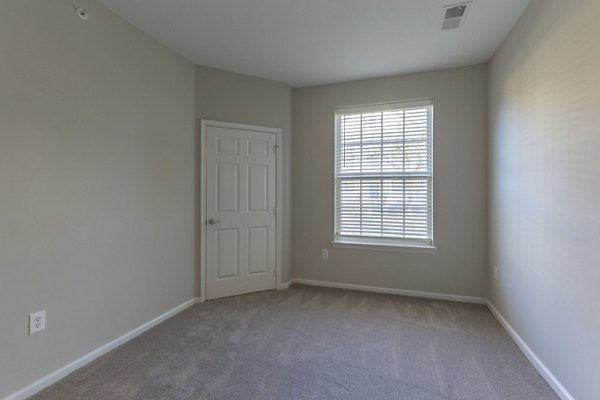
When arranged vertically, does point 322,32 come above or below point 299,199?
above

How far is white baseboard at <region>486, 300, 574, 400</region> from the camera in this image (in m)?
1.71

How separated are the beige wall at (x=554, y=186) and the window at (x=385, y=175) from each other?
0.82 metres

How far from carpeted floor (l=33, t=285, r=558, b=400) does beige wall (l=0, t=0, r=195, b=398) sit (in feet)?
1.09

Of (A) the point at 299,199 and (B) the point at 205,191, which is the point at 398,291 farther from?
(B) the point at 205,191

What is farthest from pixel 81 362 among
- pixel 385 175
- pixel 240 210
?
pixel 385 175

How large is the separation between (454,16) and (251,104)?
223 centimetres

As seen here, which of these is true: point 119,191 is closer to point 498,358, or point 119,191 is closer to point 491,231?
point 498,358

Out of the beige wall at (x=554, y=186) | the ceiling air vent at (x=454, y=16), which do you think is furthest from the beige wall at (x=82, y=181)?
the beige wall at (x=554, y=186)

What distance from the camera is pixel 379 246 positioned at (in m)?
3.54

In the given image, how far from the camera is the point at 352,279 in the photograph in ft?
12.1

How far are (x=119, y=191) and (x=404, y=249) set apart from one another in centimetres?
304

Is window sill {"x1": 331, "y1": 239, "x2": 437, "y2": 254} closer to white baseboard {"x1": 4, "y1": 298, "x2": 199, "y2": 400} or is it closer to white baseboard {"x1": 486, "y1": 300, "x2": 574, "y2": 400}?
white baseboard {"x1": 486, "y1": 300, "x2": 574, "y2": 400}

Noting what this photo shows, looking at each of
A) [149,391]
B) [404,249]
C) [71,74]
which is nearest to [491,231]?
[404,249]

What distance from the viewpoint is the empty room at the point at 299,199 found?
1.73 meters
